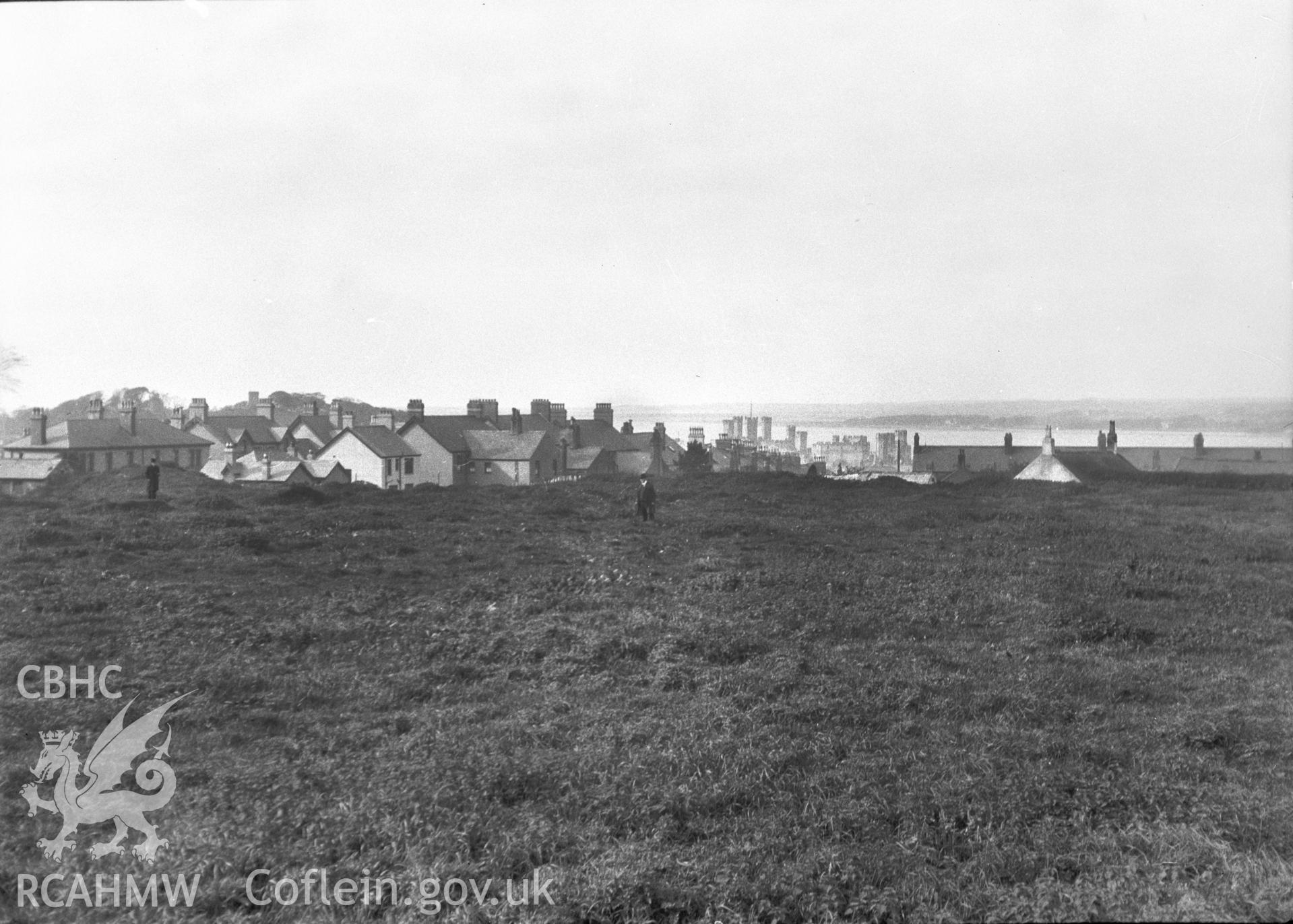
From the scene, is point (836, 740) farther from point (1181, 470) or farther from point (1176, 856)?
point (1181, 470)

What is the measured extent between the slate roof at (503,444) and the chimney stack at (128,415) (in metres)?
11.0

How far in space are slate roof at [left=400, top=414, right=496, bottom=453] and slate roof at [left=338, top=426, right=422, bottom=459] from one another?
111 cm

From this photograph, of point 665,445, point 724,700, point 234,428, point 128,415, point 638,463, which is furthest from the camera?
point 234,428

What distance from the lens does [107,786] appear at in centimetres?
559

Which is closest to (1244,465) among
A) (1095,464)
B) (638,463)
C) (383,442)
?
(1095,464)

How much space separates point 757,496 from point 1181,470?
7.36 meters

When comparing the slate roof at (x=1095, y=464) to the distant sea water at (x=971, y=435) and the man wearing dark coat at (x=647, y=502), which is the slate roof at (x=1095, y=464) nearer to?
the distant sea water at (x=971, y=435)

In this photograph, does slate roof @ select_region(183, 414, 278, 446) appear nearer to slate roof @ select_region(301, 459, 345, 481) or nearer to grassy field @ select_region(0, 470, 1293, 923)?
slate roof @ select_region(301, 459, 345, 481)

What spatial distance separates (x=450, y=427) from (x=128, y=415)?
16.8 metres

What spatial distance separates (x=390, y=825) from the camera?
510 centimetres

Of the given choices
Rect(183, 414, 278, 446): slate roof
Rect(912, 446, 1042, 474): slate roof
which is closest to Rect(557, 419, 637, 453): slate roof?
Rect(912, 446, 1042, 474): slate roof

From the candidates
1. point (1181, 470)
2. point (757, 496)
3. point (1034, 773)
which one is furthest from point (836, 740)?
point (1181, 470)

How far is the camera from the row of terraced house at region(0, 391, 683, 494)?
12695 mm

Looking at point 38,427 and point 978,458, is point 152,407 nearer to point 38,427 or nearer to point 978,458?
point 38,427
